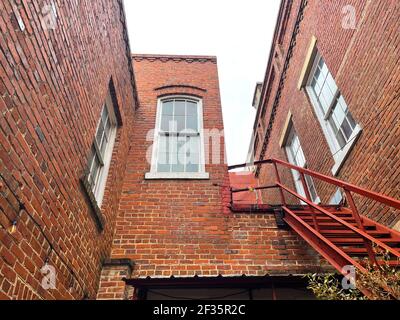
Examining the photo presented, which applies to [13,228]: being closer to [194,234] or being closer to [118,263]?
[118,263]

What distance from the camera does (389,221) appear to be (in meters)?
5.04

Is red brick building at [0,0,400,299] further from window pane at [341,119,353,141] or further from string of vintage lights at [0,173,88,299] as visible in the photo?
window pane at [341,119,353,141]

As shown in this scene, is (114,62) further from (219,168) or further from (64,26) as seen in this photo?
(219,168)

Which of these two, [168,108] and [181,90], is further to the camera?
[181,90]

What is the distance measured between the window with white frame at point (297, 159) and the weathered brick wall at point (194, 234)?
328cm

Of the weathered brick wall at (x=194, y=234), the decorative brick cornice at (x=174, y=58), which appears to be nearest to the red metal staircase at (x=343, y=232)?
the weathered brick wall at (x=194, y=234)

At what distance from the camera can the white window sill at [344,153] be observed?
597 centimetres

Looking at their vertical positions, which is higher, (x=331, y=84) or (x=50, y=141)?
(x=331, y=84)

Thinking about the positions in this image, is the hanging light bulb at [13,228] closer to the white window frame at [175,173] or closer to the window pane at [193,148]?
the white window frame at [175,173]

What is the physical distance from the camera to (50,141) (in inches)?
128

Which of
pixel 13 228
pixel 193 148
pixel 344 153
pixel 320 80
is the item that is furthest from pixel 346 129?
pixel 13 228

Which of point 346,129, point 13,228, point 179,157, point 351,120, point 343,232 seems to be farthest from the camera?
point 179,157

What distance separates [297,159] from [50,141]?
7769mm

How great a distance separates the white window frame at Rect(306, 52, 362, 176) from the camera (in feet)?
20.1
